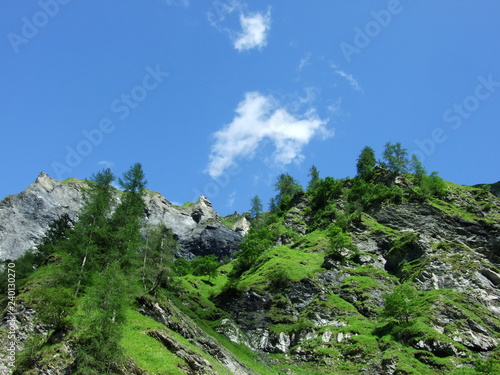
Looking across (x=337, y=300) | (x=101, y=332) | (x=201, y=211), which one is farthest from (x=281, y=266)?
(x=201, y=211)

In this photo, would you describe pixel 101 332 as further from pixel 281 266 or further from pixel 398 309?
pixel 281 266

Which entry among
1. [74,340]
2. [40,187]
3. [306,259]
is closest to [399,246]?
[306,259]

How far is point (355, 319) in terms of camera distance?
59688mm

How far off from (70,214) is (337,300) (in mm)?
118137

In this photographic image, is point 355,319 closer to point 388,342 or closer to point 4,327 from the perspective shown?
point 388,342

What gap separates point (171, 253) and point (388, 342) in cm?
3306

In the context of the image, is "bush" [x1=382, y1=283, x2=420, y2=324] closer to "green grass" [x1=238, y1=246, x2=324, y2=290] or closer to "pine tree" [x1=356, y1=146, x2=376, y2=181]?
"green grass" [x1=238, y1=246, x2=324, y2=290]

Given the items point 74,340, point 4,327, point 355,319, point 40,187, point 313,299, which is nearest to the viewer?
point 74,340

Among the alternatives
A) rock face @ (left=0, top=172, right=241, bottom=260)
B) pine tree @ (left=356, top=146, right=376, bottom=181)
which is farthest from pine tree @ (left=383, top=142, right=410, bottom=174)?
rock face @ (left=0, top=172, right=241, bottom=260)

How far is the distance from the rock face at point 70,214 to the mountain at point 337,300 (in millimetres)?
7206

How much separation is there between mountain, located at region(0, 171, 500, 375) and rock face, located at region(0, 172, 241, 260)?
23.6 feet

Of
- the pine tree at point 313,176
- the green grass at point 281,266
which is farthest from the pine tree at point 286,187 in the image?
the green grass at point 281,266

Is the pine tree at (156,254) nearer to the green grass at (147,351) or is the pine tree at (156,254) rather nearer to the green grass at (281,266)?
the green grass at (147,351)

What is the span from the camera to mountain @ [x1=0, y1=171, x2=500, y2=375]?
40122 mm
